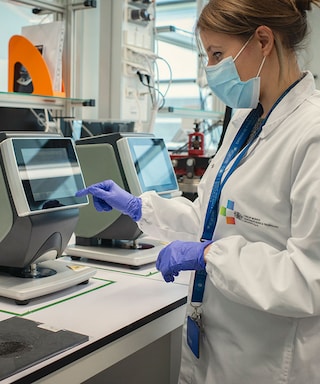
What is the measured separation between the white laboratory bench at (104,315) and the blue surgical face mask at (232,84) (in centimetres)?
55

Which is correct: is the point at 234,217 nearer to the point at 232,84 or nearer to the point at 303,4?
the point at 232,84

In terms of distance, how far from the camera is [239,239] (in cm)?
110

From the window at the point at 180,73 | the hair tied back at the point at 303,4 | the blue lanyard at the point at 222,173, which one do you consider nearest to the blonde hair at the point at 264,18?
the hair tied back at the point at 303,4

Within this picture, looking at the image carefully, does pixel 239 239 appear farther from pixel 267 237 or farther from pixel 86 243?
pixel 86 243

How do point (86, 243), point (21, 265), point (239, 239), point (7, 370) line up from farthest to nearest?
point (86, 243)
point (21, 265)
point (239, 239)
point (7, 370)

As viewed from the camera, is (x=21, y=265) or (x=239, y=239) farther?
(x=21, y=265)

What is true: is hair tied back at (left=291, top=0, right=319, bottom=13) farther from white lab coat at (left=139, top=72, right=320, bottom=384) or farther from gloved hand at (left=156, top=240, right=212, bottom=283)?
gloved hand at (left=156, top=240, right=212, bottom=283)

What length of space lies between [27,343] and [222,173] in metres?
0.57

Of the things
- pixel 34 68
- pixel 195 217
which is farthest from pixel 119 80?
pixel 195 217

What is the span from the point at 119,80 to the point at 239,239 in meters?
1.81

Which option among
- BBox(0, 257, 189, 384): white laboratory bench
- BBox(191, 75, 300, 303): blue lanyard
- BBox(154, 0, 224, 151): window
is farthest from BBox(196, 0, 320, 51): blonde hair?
BBox(154, 0, 224, 151): window

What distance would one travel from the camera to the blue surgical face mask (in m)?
1.20

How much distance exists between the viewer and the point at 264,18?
3.72 feet

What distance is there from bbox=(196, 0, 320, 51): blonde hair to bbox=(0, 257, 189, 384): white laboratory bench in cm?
70
